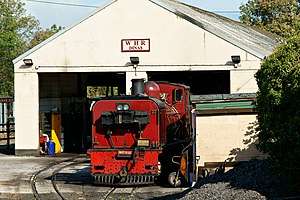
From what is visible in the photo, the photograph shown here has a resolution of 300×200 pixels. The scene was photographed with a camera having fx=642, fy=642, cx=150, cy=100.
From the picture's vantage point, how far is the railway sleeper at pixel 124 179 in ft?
56.3

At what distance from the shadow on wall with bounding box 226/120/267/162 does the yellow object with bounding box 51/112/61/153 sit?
1446 cm

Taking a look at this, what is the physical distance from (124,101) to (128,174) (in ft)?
6.45

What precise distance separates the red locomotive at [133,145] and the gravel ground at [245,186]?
416cm

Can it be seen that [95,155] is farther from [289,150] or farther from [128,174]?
[289,150]

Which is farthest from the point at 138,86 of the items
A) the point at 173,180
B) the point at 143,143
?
the point at 173,180

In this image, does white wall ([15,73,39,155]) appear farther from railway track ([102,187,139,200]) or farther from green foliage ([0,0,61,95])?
green foliage ([0,0,61,95])

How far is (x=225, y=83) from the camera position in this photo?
30109 millimetres

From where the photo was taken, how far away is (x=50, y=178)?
19.8 metres

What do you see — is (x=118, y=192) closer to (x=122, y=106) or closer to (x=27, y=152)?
(x=122, y=106)

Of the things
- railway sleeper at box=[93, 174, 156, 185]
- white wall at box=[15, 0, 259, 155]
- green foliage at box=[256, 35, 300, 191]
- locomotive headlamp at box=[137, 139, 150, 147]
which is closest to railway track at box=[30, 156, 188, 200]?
railway sleeper at box=[93, 174, 156, 185]

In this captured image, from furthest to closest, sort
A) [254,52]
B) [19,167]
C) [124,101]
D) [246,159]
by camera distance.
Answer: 1. [254,52]
2. [19,167]
3. [124,101]
4. [246,159]

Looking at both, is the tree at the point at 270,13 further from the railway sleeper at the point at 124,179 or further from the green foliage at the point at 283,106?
the green foliage at the point at 283,106

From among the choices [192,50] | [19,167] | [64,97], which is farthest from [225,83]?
[19,167]

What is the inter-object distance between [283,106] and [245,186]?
1.82 m
